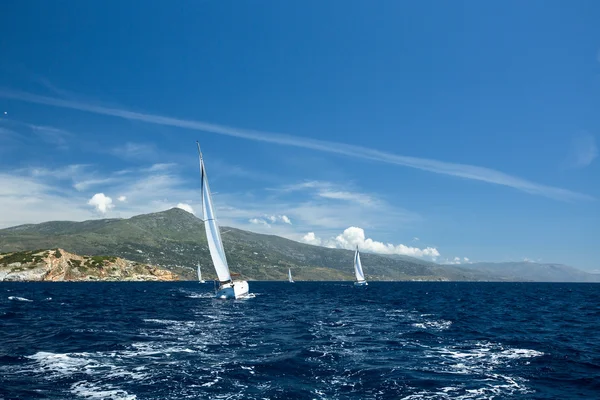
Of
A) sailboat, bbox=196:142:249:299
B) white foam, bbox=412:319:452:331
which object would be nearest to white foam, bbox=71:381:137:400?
white foam, bbox=412:319:452:331

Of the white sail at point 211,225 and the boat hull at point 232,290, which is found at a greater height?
the white sail at point 211,225

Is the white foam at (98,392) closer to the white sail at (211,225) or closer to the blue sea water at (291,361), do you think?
the blue sea water at (291,361)

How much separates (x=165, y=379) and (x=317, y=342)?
47.0 ft

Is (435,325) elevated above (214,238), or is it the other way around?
(214,238)

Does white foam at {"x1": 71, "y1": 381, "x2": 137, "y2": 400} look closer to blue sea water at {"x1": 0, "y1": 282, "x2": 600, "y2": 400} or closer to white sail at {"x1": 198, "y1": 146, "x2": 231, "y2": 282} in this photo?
blue sea water at {"x1": 0, "y1": 282, "x2": 600, "y2": 400}

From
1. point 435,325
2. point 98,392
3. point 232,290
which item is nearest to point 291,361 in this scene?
point 98,392

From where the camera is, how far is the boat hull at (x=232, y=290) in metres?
76.5

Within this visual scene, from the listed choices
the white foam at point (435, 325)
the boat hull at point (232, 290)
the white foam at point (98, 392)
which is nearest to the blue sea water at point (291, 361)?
the white foam at point (98, 392)

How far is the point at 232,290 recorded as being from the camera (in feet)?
251

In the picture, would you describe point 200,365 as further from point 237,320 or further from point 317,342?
point 237,320

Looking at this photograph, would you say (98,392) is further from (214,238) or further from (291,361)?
(214,238)

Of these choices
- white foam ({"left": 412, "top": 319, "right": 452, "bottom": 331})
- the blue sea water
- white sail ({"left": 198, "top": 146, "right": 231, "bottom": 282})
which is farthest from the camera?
white sail ({"left": 198, "top": 146, "right": 231, "bottom": 282})

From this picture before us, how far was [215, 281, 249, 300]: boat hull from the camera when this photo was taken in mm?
76531

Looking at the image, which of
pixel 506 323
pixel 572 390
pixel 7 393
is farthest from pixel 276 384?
pixel 506 323
